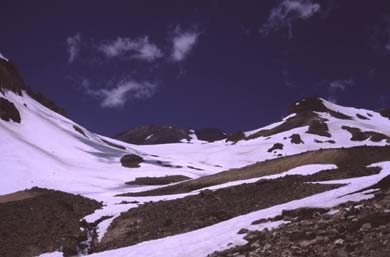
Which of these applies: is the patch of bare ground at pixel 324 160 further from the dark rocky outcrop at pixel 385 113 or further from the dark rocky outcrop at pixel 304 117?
the dark rocky outcrop at pixel 385 113

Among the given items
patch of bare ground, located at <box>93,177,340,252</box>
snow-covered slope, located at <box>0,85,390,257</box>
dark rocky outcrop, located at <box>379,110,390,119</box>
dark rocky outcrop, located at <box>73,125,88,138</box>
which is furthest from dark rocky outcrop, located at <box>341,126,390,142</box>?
patch of bare ground, located at <box>93,177,340,252</box>

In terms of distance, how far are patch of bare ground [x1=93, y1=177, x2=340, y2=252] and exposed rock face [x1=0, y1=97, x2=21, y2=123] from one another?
64.9 metres

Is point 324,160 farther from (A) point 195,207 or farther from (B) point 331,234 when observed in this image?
(B) point 331,234

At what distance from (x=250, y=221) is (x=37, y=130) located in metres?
81.8

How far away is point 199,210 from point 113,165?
61.8m

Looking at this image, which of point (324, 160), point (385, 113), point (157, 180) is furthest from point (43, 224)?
point (385, 113)

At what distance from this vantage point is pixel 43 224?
35625 mm

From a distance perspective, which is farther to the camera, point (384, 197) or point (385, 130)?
point (385, 130)

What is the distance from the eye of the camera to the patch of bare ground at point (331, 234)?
553 inches

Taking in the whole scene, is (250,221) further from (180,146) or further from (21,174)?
(180,146)

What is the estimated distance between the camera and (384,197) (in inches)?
750

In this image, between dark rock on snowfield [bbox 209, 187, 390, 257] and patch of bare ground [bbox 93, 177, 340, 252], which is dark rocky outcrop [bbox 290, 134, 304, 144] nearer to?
patch of bare ground [bbox 93, 177, 340, 252]

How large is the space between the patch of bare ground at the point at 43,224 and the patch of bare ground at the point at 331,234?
47.7 ft

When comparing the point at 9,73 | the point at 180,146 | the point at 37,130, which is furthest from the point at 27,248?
the point at 180,146
